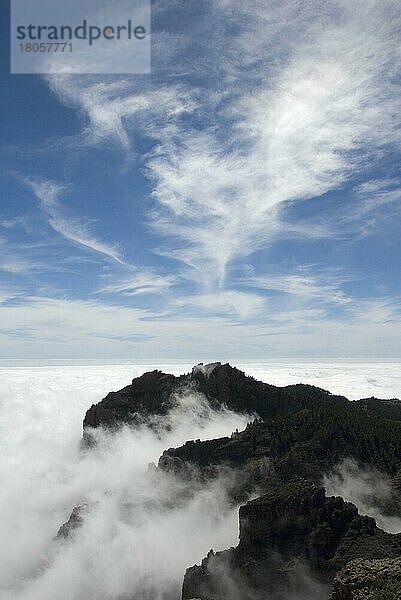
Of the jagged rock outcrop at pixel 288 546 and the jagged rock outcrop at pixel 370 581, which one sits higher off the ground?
the jagged rock outcrop at pixel 370 581

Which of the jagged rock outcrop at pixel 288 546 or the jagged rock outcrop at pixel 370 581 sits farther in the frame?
the jagged rock outcrop at pixel 288 546

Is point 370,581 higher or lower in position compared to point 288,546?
higher

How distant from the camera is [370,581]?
4053 cm

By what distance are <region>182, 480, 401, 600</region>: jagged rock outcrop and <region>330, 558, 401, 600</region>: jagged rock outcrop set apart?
71375 millimetres

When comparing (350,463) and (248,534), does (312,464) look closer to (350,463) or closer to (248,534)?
(350,463)

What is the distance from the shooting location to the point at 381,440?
19962cm

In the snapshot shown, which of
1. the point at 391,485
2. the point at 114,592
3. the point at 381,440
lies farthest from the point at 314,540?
the point at 114,592

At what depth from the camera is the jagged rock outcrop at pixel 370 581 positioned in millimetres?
37250

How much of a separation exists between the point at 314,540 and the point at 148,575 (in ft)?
347

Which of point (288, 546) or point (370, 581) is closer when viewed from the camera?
point (370, 581)

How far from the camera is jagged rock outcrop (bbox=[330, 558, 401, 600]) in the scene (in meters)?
37.2

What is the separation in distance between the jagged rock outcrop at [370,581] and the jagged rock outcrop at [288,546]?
234ft

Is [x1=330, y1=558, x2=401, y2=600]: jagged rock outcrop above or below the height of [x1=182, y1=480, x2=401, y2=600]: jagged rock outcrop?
above

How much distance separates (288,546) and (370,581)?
95.2 m
